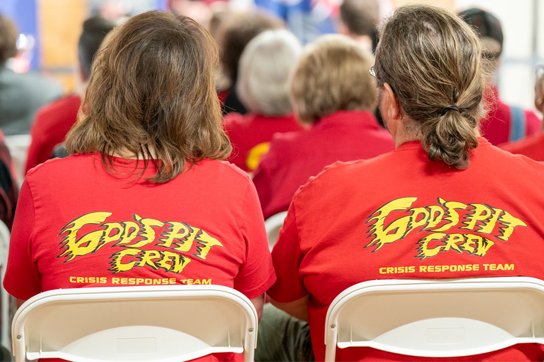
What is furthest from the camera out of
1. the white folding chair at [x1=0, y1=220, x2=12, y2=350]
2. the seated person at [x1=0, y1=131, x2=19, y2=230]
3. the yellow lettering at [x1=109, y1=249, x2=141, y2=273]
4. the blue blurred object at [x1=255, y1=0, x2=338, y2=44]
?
the blue blurred object at [x1=255, y1=0, x2=338, y2=44]

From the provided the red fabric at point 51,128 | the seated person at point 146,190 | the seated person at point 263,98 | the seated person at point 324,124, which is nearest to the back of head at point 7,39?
the red fabric at point 51,128

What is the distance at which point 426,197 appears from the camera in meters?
1.37

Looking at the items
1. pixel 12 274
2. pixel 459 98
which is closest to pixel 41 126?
pixel 12 274

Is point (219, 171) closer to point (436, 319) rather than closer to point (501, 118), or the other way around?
point (436, 319)

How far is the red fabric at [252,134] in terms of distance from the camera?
9.45ft

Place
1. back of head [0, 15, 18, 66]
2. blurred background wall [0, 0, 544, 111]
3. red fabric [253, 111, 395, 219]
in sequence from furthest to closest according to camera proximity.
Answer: blurred background wall [0, 0, 544, 111]
back of head [0, 15, 18, 66]
red fabric [253, 111, 395, 219]

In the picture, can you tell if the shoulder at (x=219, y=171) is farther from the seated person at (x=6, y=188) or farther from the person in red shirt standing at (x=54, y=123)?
the person in red shirt standing at (x=54, y=123)

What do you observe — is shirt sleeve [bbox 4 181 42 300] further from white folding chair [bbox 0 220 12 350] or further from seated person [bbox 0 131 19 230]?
seated person [bbox 0 131 19 230]

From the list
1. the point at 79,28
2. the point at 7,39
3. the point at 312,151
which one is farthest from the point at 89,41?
the point at 79,28

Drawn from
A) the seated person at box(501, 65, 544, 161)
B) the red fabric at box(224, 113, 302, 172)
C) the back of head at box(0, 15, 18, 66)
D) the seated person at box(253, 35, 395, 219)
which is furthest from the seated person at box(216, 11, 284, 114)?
the seated person at box(501, 65, 544, 161)

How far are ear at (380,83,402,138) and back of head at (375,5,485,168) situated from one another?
0.02m

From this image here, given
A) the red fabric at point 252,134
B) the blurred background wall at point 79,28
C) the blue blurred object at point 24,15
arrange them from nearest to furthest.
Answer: the red fabric at point 252,134 → the blue blurred object at point 24,15 → the blurred background wall at point 79,28

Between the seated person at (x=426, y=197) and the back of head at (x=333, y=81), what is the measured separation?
2.87ft

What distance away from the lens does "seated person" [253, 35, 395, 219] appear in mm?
2221
